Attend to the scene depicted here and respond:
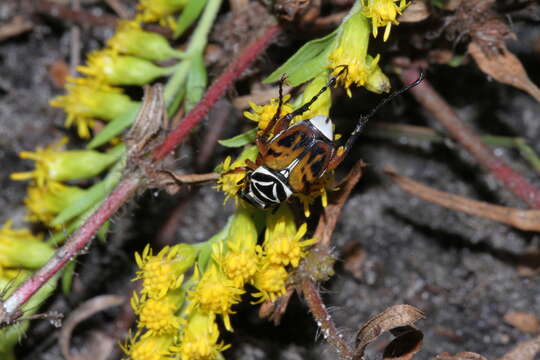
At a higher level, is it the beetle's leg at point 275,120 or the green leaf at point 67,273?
the beetle's leg at point 275,120

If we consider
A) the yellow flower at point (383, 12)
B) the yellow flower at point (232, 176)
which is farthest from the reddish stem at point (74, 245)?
the yellow flower at point (383, 12)

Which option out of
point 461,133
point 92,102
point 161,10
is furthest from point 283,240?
point 161,10

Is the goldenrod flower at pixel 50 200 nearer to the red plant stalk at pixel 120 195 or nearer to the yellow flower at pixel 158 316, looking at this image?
the red plant stalk at pixel 120 195

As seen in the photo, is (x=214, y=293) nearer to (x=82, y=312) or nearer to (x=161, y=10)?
(x=82, y=312)

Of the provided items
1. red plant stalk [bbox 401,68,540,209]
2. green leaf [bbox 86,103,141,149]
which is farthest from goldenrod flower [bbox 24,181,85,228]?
red plant stalk [bbox 401,68,540,209]

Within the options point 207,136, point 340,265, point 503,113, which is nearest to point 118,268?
point 207,136
